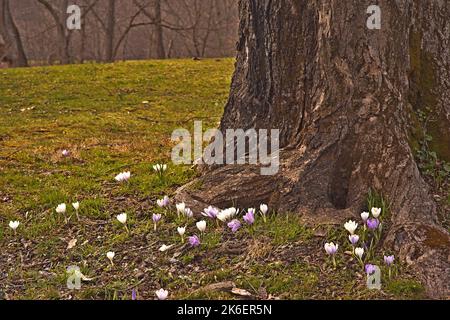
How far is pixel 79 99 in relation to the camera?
11.1m

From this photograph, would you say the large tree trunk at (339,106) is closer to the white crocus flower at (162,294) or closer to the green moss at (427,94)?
the green moss at (427,94)

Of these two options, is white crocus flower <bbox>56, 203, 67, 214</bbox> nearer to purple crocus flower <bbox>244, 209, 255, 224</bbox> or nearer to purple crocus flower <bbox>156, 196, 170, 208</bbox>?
purple crocus flower <bbox>156, 196, 170, 208</bbox>

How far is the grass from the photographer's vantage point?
4.14 m

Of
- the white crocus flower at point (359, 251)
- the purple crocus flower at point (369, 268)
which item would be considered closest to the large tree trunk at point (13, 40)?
the white crocus flower at point (359, 251)

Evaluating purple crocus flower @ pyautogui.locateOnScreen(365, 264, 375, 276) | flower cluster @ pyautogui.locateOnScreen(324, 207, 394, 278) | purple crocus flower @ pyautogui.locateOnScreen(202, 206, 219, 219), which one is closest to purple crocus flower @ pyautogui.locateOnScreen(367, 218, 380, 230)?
flower cluster @ pyautogui.locateOnScreen(324, 207, 394, 278)

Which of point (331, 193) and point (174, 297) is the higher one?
point (331, 193)

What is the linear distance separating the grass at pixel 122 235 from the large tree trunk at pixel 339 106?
0.34 meters

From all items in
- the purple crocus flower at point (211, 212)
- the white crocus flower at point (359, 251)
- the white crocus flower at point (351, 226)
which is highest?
the white crocus flower at point (351, 226)

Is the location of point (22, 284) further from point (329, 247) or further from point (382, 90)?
point (382, 90)

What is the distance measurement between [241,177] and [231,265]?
0.96 meters

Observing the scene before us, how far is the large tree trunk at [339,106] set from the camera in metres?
4.78

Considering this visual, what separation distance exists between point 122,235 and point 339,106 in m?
1.94

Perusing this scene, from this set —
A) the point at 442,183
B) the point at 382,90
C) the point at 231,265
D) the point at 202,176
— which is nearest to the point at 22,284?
the point at 231,265

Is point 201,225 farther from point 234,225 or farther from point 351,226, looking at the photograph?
point 351,226
